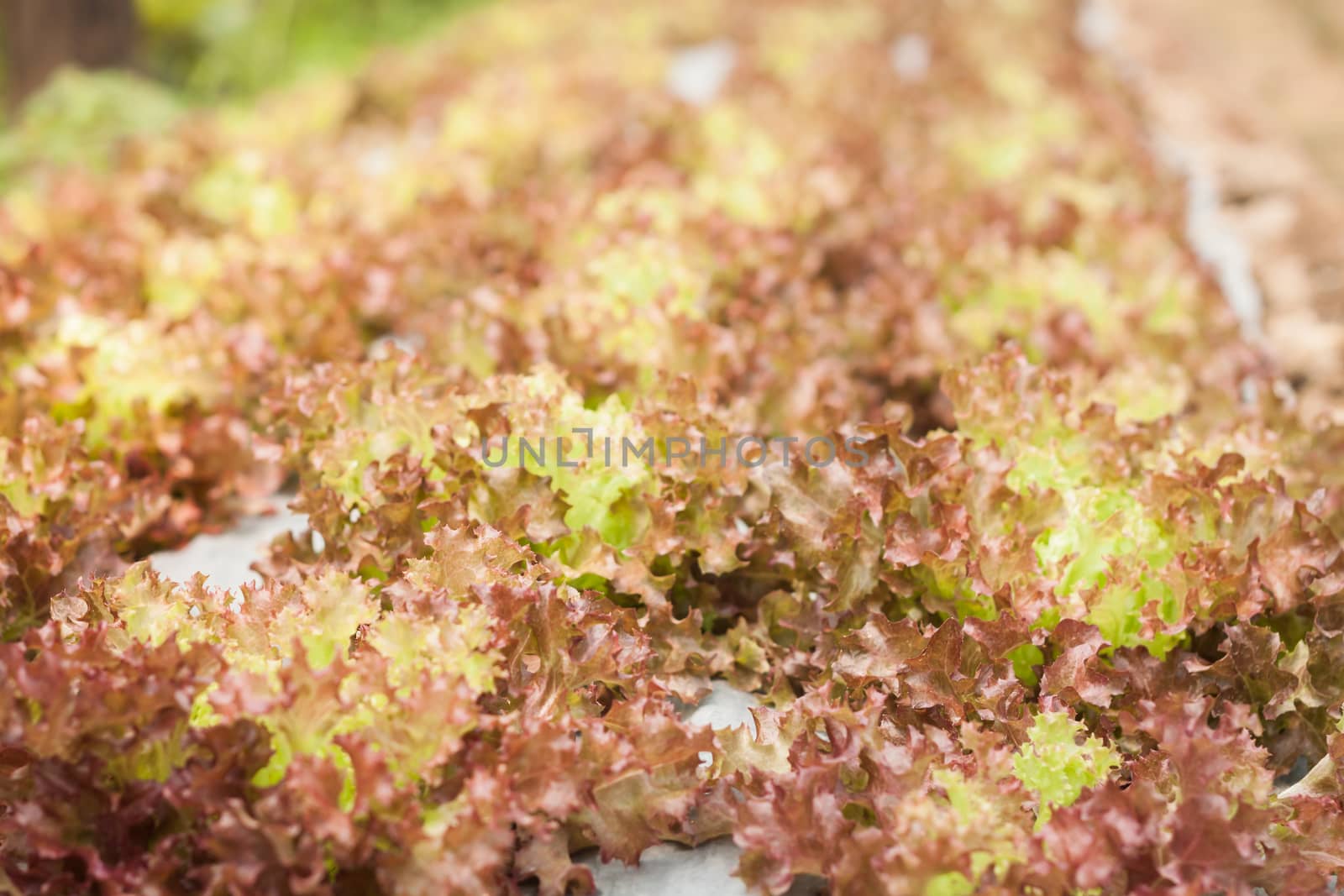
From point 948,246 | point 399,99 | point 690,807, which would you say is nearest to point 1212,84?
point 948,246

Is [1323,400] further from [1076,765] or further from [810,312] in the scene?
[1076,765]

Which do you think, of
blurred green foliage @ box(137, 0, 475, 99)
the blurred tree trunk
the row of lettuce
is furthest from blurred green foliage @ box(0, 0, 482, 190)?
the row of lettuce

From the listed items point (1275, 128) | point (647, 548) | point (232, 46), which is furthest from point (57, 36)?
point (1275, 128)

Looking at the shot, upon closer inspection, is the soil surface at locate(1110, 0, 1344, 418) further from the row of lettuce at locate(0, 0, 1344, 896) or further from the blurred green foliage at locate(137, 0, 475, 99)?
the blurred green foliage at locate(137, 0, 475, 99)

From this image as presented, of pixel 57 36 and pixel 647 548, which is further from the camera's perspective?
pixel 57 36

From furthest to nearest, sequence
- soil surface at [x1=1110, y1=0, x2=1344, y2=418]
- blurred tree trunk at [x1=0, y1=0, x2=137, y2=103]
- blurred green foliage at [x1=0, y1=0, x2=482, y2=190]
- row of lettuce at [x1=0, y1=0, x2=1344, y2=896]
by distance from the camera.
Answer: blurred tree trunk at [x1=0, y1=0, x2=137, y2=103], blurred green foliage at [x1=0, y1=0, x2=482, y2=190], soil surface at [x1=1110, y1=0, x2=1344, y2=418], row of lettuce at [x1=0, y1=0, x2=1344, y2=896]

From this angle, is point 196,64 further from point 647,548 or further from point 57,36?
point 647,548

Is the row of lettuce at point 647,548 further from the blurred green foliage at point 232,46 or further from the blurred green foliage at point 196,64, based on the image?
the blurred green foliage at point 232,46
